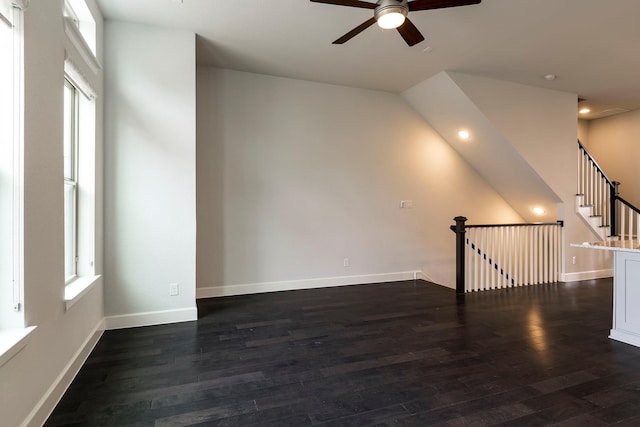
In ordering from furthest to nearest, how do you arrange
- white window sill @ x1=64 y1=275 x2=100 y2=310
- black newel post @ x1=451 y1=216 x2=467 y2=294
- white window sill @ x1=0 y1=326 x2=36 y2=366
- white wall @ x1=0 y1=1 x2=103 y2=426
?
black newel post @ x1=451 y1=216 x2=467 y2=294
white window sill @ x1=64 y1=275 x2=100 y2=310
white wall @ x1=0 y1=1 x2=103 y2=426
white window sill @ x1=0 y1=326 x2=36 y2=366

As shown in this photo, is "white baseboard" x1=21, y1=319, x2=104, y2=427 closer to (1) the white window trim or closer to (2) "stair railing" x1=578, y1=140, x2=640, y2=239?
(1) the white window trim

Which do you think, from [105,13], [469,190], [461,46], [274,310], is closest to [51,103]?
[105,13]

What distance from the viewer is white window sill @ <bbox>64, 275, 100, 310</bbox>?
2367 millimetres

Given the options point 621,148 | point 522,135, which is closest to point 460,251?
point 522,135

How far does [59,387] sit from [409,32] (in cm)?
366

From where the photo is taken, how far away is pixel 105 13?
10.8ft

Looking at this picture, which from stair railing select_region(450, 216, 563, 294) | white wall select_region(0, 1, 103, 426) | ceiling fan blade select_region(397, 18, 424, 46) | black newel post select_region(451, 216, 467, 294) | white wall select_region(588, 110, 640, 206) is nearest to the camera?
white wall select_region(0, 1, 103, 426)

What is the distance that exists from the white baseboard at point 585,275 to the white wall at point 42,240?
6521mm

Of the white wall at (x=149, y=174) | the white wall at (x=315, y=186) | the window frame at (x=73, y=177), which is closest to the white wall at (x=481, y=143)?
the white wall at (x=315, y=186)

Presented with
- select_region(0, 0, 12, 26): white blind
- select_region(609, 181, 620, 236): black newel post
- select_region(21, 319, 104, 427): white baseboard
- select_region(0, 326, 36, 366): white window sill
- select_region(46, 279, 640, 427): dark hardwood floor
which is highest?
select_region(0, 0, 12, 26): white blind

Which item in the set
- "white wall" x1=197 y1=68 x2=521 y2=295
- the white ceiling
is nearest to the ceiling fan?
the white ceiling

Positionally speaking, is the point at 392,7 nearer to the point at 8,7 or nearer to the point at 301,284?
the point at 8,7

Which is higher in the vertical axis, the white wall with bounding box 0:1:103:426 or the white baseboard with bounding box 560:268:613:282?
the white wall with bounding box 0:1:103:426

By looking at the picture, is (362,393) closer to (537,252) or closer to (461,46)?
(461,46)
